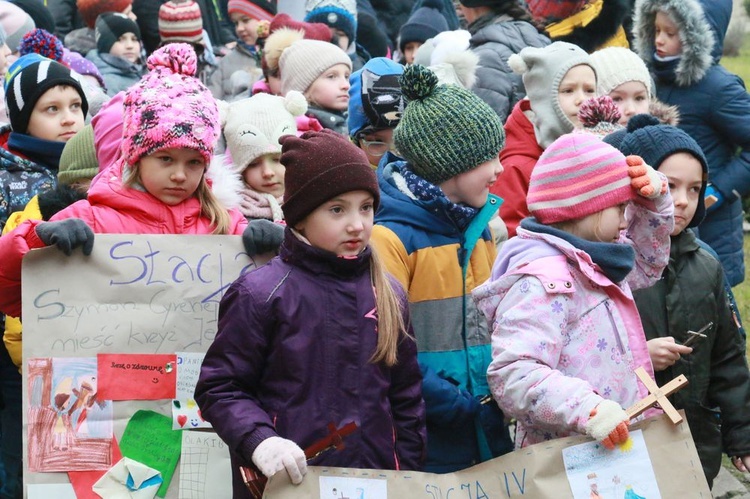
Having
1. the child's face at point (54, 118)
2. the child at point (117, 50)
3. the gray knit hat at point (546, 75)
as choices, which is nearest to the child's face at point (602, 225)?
the gray knit hat at point (546, 75)

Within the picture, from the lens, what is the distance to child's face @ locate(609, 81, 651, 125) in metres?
6.36

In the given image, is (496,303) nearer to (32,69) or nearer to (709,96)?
(32,69)

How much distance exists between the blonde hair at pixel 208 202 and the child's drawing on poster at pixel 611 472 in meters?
1.65

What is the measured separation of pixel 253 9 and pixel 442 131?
6.47m

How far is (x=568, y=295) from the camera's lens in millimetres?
3748

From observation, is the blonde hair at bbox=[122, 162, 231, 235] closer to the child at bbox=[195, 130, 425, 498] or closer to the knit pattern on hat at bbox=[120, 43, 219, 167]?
the knit pattern on hat at bbox=[120, 43, 219, 167]

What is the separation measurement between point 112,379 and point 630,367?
1.80 meters

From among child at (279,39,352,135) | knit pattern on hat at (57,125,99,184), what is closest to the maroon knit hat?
knit pattern on hat at (57,125,99,184)

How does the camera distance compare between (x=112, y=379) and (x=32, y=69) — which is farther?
(x=32, y=69)

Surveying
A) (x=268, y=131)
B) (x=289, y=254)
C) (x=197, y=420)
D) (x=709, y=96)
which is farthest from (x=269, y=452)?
(x=709, y=96)

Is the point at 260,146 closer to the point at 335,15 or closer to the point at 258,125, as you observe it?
the point at 258,125

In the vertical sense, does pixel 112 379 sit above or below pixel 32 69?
below

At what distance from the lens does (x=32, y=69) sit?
224 inches

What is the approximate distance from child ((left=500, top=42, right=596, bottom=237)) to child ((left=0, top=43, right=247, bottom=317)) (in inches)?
69.8
